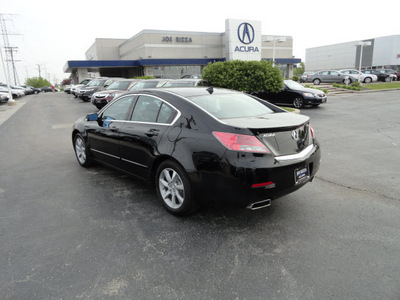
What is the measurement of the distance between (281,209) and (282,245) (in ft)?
2.91

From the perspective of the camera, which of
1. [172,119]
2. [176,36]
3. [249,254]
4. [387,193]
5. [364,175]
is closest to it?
[249,254]

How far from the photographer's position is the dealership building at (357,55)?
79.8 meters

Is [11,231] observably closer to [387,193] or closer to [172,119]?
[172,119]

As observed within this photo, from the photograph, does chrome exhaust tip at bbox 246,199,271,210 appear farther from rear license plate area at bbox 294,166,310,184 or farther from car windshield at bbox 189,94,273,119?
car windshield at bbox 189,94,273,119

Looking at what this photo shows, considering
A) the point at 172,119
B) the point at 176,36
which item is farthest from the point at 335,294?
the point at 176,36

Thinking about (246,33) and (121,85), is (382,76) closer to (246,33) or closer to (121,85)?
(246,33)

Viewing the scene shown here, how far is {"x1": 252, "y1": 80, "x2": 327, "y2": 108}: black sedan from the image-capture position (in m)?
14.7

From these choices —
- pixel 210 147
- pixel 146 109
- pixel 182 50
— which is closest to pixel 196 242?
pixel 210 147

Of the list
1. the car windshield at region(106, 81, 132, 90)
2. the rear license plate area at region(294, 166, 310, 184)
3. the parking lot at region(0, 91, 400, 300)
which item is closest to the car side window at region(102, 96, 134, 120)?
the parking lot at region(0, 91, 400, 300)

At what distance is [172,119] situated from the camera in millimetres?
3744

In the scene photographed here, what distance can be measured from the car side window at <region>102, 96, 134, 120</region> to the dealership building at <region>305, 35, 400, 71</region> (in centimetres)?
7699

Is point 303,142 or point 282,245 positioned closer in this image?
point 282,245

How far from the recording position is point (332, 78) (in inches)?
1213

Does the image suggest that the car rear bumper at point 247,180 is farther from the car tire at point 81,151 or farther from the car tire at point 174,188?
the car tire at point 81,151
